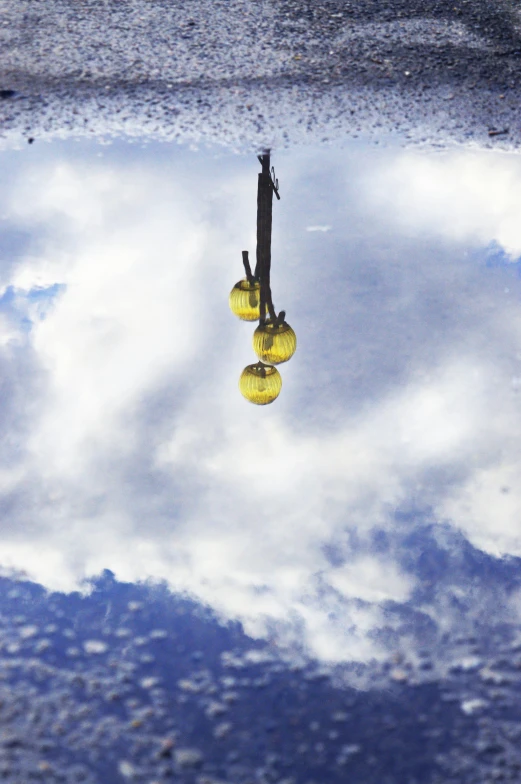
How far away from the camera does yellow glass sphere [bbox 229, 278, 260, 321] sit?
136 inches

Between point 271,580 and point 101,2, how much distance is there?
5.20 metres

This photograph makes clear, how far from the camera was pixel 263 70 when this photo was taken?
17.1 feet

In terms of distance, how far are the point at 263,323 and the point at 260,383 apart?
0.97 ft

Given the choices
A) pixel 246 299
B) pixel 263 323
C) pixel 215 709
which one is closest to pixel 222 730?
pixel 215 709

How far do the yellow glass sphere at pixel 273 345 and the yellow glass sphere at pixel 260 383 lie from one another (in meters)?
0.04

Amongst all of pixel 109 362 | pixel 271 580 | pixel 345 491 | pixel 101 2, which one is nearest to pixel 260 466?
pixel 345 491

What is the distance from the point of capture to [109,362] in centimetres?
334

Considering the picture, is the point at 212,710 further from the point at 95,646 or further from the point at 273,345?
the point at 273,345

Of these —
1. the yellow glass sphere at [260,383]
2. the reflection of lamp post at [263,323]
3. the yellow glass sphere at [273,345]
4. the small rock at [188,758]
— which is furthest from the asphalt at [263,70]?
the small rock at [188,758]

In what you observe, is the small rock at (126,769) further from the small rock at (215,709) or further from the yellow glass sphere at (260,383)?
the yellow glass sphere at (260,383)

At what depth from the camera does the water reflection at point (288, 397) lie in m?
2.53

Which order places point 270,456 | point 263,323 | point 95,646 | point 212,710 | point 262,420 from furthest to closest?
point 263,323 → point 262,420 → point 270,456 → point 95,646 → point 212,710

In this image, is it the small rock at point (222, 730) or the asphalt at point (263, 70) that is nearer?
the small rock at point (222, 730)

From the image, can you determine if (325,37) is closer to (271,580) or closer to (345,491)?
(345,491)
